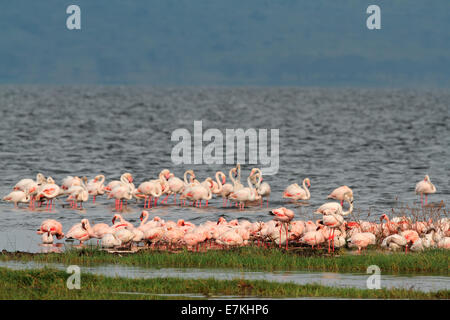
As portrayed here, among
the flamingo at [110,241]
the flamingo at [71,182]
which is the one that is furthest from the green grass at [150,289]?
the flamingo at [71,182]

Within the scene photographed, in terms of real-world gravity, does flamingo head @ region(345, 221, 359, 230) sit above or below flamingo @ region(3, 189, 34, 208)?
below

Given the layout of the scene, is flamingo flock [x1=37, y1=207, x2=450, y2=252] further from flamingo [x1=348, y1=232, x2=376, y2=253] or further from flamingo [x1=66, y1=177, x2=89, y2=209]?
flamingo [x1=66, y1=177, x2=89, y2=209]

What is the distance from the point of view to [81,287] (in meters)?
17.9

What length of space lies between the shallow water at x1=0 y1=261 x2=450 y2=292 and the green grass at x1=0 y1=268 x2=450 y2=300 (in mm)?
737

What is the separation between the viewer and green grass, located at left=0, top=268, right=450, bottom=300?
17.2 metres

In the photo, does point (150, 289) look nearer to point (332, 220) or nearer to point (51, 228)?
point (332, 220)

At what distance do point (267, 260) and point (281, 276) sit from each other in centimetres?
158

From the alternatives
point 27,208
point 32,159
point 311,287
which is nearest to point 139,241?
point 311,287

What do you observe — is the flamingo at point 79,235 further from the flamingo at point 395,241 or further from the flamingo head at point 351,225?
the flamingo at point 395,241

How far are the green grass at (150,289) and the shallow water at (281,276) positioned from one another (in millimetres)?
737

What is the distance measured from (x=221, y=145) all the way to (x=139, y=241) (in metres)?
61.4

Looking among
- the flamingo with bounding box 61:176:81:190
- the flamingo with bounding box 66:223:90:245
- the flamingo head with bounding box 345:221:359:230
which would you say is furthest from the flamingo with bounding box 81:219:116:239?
the flamingo with bounding box 61:176:81:190

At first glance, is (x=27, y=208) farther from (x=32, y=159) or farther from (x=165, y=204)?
(x=32, y=159)

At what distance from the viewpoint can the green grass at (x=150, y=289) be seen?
17.2 m
